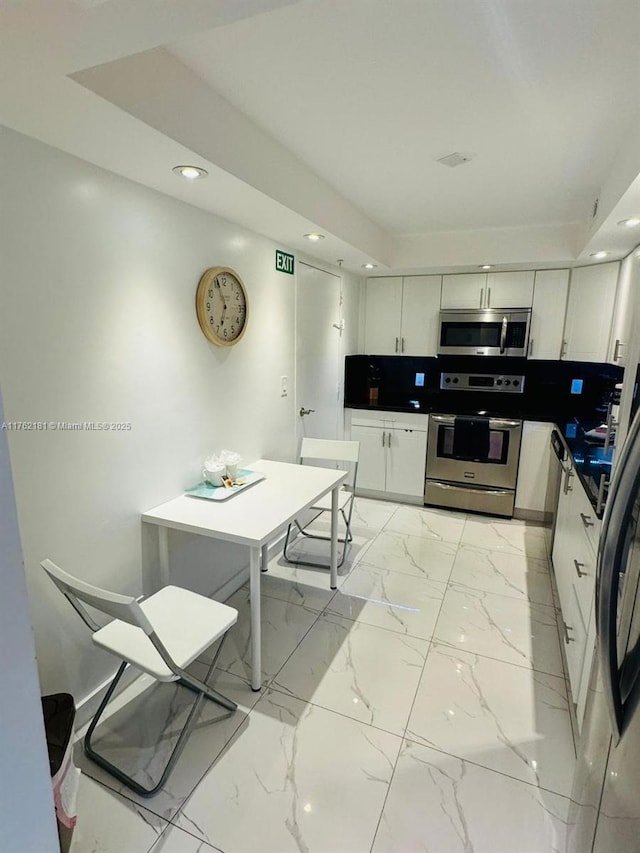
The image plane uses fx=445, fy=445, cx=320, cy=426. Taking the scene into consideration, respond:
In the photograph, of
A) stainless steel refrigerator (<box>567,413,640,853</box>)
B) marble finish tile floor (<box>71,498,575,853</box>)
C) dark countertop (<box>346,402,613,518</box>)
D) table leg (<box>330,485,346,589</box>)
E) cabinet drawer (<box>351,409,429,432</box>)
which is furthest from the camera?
cabinet drawer (<box>351,409,429,432</box>)

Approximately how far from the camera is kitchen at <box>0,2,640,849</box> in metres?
1.28

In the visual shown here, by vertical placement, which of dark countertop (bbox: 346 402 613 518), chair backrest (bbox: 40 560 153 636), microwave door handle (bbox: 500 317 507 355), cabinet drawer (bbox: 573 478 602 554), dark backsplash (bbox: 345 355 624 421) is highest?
microwave door handle (bbox: 500 317 507 355)

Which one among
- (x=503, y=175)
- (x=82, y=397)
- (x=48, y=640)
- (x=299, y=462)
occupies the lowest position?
(x=48, y=640)

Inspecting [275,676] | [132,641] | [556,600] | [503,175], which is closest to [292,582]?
[275,676]

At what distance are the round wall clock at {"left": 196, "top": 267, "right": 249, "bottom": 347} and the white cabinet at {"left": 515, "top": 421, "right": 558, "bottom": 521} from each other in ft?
8.23

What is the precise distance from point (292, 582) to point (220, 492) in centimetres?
93

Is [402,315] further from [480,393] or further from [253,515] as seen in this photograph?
[253,515]

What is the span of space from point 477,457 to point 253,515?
2467 mm

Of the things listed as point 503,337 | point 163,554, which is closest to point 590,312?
point 503,337

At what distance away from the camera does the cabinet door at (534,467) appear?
3.64 metres

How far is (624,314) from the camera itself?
2.80 m

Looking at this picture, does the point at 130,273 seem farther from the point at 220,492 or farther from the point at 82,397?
the point at 220,492

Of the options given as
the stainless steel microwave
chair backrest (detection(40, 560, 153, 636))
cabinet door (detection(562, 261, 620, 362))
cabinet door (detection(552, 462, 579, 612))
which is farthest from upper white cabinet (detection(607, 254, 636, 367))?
chair backrest (detection(40, 560, 153, 636))

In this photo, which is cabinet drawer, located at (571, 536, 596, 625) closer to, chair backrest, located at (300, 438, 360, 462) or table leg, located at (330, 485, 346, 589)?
table leg, located at (330, 485, 346, 589)
